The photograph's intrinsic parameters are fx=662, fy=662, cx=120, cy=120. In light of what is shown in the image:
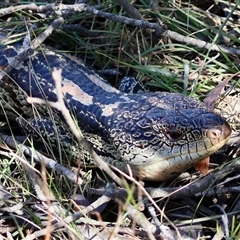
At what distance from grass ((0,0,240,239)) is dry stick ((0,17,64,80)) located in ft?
0.32

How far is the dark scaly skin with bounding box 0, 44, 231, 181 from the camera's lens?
297 cm

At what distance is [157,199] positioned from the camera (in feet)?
10.0

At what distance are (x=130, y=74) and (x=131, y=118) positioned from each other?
2.45ft

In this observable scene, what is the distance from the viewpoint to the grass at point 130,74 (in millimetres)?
2945

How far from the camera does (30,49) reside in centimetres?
356

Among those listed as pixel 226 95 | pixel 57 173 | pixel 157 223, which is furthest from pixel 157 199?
pixel 226 95

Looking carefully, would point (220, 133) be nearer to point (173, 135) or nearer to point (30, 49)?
point (173, 135)

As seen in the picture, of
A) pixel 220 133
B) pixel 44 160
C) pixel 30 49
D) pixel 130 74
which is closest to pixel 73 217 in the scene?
pixel 44 160

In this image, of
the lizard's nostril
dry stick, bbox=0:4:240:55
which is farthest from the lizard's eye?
A: dry stick, bbox=0:4:240:55

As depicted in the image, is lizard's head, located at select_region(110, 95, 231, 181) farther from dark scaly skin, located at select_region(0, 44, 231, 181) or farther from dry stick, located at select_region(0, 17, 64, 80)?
dry stick, located at select_region(0, 17, 64, 80)

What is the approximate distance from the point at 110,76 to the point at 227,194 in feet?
3.72

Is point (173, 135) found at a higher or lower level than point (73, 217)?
higher

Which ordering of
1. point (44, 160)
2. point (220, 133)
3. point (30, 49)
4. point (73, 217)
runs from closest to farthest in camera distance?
point (73, 217) → point (220, 133) → point (44, 160) → point (30, 49)

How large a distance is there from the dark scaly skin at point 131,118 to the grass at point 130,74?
0.15 meters
